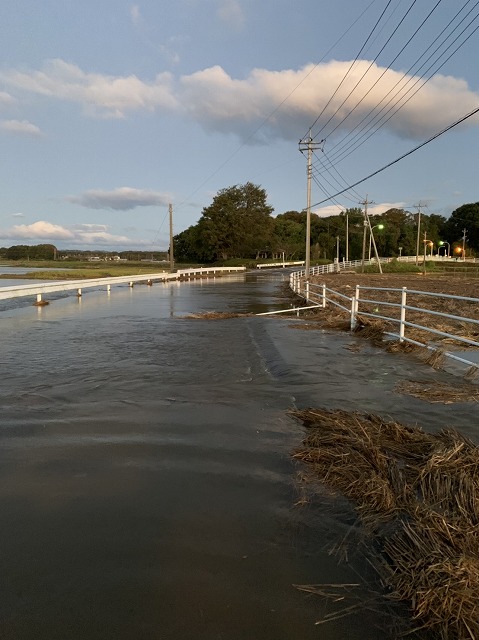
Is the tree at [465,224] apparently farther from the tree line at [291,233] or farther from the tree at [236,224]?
the tree at [236,224]

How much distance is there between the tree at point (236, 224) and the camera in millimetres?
105188

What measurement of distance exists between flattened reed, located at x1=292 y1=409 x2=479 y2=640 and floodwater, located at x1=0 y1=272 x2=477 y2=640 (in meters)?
0.23

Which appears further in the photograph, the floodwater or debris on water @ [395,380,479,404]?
debris on water @ [395,380,479,404]

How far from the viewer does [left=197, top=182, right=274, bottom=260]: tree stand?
4141 inches

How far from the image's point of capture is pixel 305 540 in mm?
3154

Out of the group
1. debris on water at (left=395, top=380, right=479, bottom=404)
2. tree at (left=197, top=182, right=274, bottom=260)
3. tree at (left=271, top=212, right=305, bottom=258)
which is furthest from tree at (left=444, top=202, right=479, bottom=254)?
debris on water at (left=395, top=380, right=479, bottom=404)

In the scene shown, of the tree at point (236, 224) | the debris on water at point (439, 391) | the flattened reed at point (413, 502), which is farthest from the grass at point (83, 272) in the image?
the flattened reed at point (413, 502)

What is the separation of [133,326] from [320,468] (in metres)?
11.0

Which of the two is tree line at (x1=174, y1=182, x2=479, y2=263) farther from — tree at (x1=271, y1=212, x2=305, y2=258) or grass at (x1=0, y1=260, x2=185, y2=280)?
grass at (x1=0, y1=260, x2=185, y2=280)

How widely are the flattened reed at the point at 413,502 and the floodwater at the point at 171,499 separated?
8.9 inches

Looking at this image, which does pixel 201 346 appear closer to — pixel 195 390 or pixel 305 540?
pixel 195 390

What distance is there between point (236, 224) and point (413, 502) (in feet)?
341

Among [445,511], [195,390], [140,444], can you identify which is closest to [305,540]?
[445,511]

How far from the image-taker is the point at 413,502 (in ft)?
11.6
